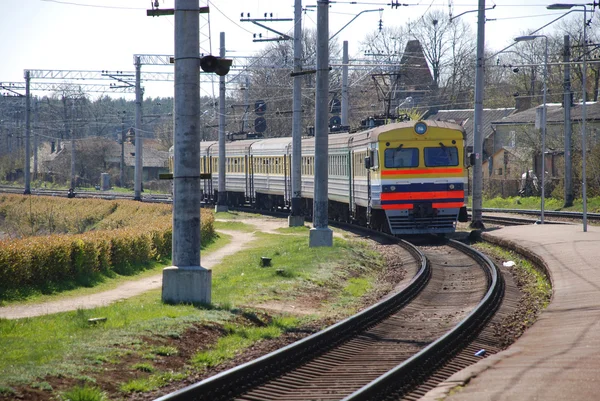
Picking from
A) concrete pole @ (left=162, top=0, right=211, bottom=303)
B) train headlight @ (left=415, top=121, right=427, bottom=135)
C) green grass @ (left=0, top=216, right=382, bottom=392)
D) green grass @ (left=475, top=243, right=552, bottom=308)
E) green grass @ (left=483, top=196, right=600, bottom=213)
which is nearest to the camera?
green grass @ (left=0, top=216, right=382, bottom=392)

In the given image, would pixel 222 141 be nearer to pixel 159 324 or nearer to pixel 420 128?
pixel 420 128

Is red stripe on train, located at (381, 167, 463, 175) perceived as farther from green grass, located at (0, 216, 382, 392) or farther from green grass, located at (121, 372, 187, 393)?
green grass, located at (121, 372, 187, 393)

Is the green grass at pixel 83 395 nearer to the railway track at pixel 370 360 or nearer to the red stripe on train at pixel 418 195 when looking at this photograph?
the railway track at pixel 370 360

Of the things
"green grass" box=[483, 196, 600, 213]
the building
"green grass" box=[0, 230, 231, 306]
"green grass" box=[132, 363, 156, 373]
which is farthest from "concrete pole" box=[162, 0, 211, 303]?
the building

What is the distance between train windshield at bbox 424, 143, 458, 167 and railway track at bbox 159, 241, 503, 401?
978 centimetres

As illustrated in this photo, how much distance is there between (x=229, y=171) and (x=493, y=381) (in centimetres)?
4192

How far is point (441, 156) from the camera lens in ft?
86.2

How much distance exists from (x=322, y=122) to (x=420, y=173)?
5130mm

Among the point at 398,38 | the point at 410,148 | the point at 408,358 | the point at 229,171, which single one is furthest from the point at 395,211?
the point at 398,38

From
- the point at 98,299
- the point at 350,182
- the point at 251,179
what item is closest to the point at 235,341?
the point at 98,299

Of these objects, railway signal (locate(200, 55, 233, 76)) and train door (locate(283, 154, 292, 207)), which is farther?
train door (locate(283, 154, 292, 207))

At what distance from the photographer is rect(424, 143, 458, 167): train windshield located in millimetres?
26156

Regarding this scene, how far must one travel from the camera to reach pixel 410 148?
2608cm

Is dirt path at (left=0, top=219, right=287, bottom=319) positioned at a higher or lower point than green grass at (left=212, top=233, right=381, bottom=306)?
lower
